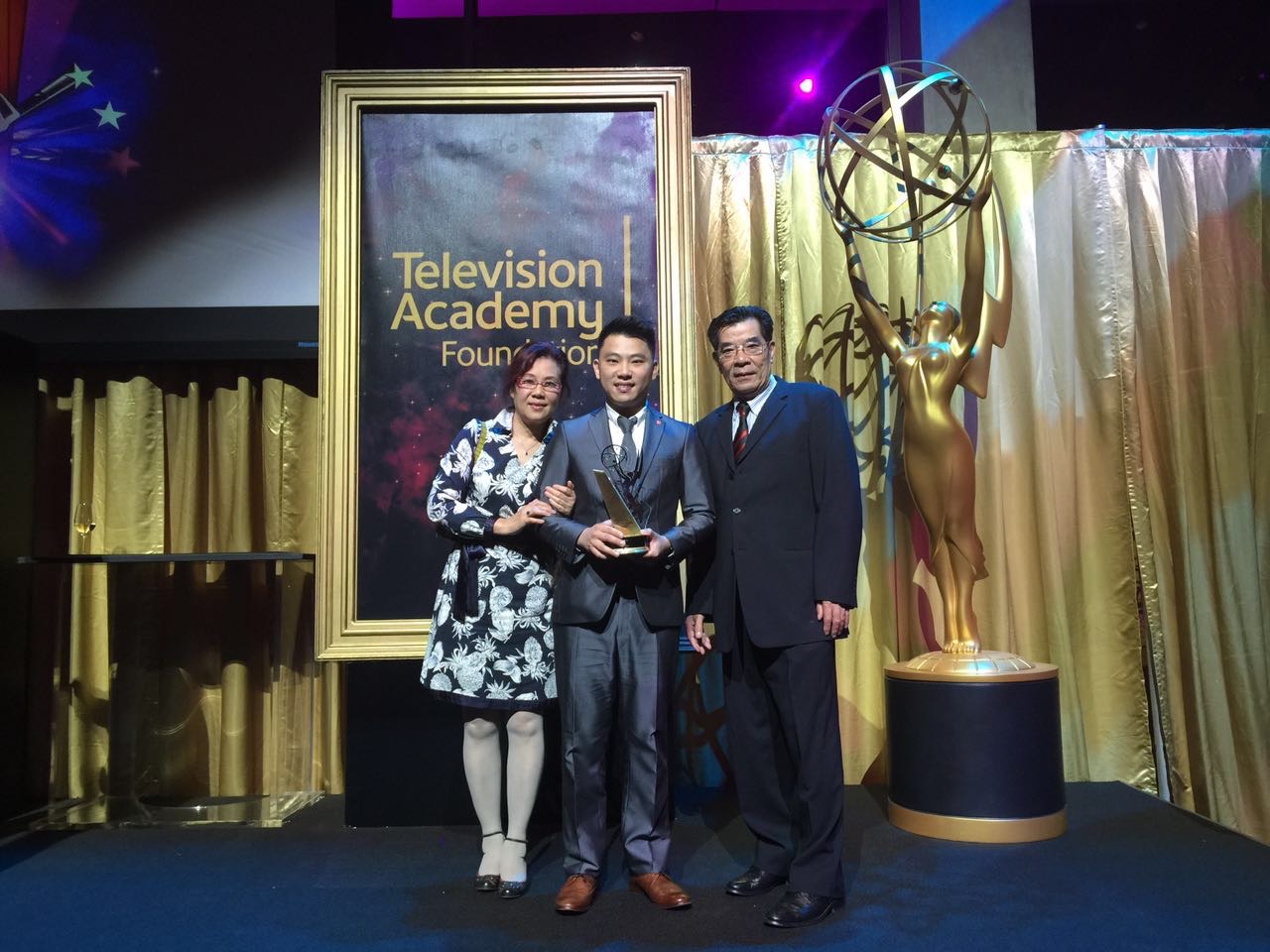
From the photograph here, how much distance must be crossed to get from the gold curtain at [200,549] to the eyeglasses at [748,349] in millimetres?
2395

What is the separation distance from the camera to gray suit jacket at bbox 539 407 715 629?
9.09 feet

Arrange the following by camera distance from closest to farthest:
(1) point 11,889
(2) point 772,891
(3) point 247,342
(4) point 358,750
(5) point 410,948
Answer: (5) point 410,948
(2) point 772,891
(1) point 11,889
(4) point 358,750
(3) point 247,342

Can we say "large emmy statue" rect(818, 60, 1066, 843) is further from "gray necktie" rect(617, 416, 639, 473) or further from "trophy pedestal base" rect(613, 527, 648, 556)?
"trophy pedestal base" rect(613, 527, 648, 556)

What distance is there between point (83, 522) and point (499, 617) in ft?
8.33

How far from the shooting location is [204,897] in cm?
295

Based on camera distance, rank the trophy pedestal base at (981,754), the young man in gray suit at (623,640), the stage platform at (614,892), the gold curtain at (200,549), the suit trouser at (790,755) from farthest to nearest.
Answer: the gold curtain at (200,549), the trophy pedestal base at (981,754), the young man in gray suit at (623,640), the suit trouser at (790,755), the stage platform at (614,892)

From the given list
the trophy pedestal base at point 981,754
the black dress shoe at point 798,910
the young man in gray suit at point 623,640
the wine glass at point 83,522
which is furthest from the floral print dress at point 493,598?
the wine glass at point 83,522

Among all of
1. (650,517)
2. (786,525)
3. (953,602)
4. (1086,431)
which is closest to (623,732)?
(650,517)

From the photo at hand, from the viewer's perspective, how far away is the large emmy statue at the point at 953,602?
348 centimetres

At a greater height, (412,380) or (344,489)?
(412,380)

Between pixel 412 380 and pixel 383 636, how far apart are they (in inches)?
39.3

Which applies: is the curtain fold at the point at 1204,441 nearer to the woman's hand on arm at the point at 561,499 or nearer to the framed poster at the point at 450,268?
the framed poster at the point at 450,268

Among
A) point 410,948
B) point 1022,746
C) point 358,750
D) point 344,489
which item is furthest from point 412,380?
point 1022,746

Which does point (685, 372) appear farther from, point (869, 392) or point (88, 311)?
point (88, 311)
